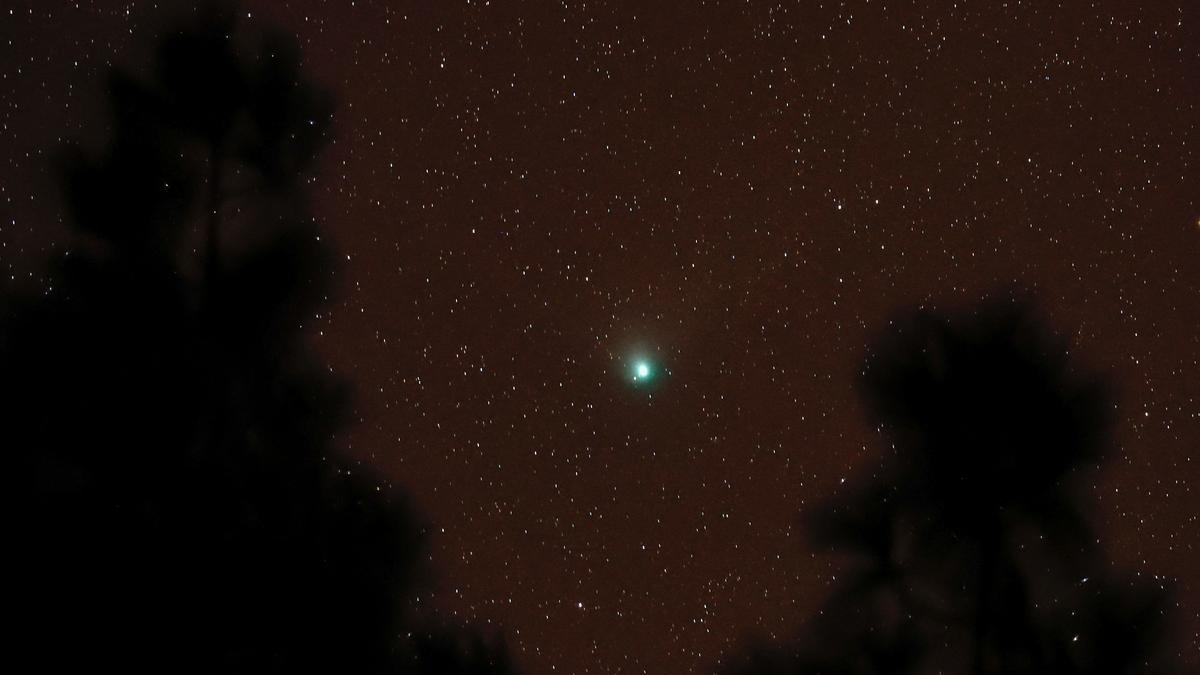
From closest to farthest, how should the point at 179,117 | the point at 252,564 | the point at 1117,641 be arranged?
1. the point at 1117,641
2. the point at 252,564
3. the point at 179,117

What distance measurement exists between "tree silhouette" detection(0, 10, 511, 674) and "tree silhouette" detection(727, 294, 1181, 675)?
3.95 feet

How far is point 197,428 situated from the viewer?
4.69 m

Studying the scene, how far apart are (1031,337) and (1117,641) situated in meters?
0.84

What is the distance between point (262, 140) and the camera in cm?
499

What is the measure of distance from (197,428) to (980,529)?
88.1 inches

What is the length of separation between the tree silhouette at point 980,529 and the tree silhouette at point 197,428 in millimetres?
1203

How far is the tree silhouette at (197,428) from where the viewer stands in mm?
4438

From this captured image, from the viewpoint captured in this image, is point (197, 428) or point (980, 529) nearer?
point (980, 529)

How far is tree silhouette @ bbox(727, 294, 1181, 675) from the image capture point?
14.2 feet

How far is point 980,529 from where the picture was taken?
4.39m

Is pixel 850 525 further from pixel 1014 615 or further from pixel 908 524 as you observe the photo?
pixel 1014 615

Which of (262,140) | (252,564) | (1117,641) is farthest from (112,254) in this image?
(1117,641)

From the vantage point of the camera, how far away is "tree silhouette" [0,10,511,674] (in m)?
4.44

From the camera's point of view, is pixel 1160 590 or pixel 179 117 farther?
pixel 179 117
